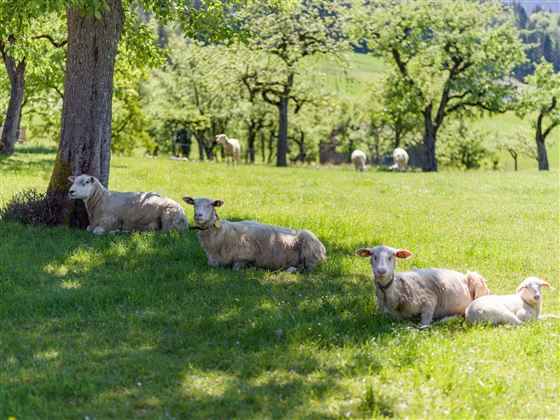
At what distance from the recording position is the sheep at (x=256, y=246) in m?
11.3

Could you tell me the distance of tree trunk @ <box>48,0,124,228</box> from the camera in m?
13.9

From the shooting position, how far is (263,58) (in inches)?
1610

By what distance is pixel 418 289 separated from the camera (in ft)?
29.4

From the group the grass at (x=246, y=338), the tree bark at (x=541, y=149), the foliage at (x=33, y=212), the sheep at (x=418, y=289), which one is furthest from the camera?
the tree bark at (x=541, y=149)

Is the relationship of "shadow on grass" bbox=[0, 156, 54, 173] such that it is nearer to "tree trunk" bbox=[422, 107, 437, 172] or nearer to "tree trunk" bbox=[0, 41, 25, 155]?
"tree trunk" bbox=[0, 41, 25, 155]

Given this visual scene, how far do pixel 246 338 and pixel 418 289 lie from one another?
254cm

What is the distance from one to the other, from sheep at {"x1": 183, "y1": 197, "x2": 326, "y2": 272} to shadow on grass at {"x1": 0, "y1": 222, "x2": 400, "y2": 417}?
0.95 ft

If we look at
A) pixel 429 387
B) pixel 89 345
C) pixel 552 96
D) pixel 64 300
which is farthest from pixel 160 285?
pixel 552 96

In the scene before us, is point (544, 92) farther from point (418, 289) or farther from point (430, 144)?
point (418, 289)

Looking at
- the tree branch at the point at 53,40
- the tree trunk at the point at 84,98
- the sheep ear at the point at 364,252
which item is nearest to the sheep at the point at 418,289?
the sheep ear at the point at 364,252

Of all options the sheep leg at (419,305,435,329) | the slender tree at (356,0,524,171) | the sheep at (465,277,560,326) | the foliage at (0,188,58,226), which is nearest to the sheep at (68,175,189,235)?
the foliage at (0,188,58,226)

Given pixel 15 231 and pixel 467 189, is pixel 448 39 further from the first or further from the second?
pixel 15 231

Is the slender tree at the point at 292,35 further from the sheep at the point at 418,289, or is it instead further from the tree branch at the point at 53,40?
the sheep at the point at 418,289

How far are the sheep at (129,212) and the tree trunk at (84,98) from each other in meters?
0.66
